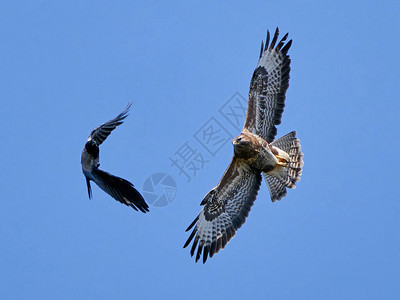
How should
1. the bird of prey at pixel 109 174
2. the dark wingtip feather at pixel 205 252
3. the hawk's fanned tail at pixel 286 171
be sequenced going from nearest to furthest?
the bird of prey at pixel 109 174
the dark wingtip feather at pixel 205 252
the hawk's fanned tail at pixel 286 171

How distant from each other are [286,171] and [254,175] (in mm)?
536

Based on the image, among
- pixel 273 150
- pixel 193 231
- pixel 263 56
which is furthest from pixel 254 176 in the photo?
pixel 263 56

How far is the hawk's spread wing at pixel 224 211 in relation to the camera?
987 centimetres

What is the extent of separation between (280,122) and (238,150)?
104 cm

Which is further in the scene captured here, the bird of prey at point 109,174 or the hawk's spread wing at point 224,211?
the hawk's spread wing at point 224,211

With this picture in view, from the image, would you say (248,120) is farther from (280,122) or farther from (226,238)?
(226,238)

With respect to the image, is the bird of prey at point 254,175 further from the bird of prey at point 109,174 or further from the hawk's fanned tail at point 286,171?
the bird of prey at point 109,174

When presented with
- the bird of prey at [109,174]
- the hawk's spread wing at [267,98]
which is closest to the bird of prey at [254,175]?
the hawk's spread wing at [267,98]

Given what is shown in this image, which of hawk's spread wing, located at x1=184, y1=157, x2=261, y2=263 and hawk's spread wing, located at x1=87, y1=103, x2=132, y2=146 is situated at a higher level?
hawk's spread wing, located at x1=87, y1=103, x2=132, y2=146

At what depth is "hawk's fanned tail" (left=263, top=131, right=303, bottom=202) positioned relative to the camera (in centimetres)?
998

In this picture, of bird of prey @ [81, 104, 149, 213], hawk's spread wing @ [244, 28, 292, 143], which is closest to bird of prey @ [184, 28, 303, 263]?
hawk's spread wing @ [244, 28, 292, 143]

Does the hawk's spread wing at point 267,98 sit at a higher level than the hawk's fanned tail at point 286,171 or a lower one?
higher

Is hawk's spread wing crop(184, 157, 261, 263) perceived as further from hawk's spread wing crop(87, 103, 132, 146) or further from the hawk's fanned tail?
hawk's spread wing crop(87, 103, 132, 146)

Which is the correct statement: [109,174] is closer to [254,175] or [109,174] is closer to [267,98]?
[254,175]
